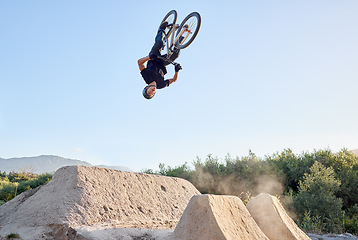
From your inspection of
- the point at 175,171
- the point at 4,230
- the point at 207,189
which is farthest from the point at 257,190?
the point at 4,230

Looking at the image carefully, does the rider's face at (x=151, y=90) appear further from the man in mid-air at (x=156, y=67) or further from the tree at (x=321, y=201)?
the tree at (x=321, y=201)

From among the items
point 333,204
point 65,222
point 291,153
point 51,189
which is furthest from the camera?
point 291,153

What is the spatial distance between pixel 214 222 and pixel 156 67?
3.95 m

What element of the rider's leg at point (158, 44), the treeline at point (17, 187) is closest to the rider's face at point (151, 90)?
the rider's leg at point (158, 44)

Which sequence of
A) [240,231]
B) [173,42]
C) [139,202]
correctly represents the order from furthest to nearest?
[173,42] < [139,202] < [240,231]

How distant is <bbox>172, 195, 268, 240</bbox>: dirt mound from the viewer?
418 cm

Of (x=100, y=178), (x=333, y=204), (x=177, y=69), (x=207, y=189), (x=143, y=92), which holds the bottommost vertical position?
(x=333, y=204)

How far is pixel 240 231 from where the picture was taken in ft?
14.8

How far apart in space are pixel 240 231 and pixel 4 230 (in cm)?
404

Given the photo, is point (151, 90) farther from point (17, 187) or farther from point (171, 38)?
point (17, 187)

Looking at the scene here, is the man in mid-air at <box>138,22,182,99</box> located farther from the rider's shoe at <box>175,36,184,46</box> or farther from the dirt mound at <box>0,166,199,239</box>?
the dirt mound at <box>0,166,199,239</box>

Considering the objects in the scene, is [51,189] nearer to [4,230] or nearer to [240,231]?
[4,230]

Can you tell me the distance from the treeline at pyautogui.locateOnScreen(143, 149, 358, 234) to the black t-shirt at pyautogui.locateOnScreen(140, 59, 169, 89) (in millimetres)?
8322

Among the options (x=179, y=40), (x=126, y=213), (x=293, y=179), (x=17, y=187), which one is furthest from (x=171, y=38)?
(x=293, y=179)
